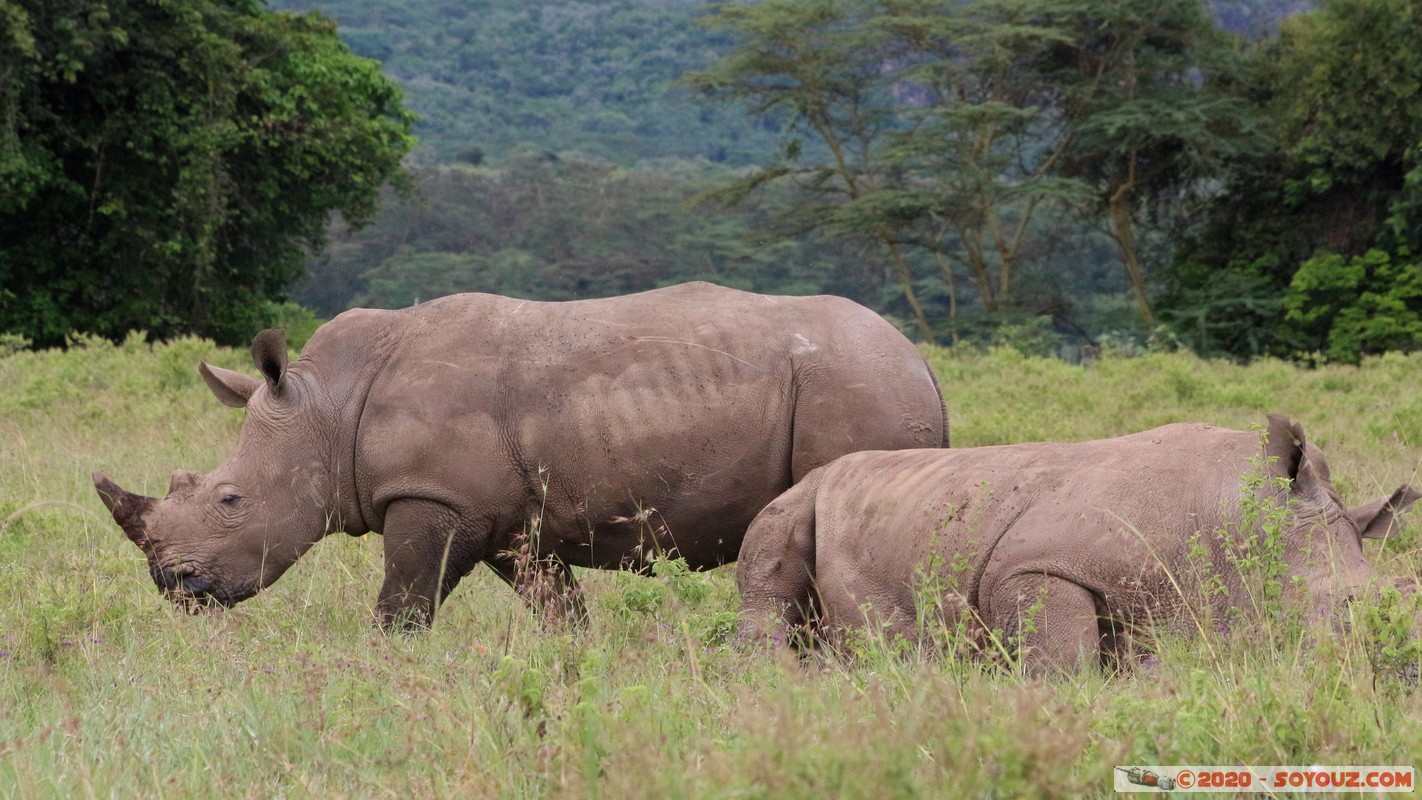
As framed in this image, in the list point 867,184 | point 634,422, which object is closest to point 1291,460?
point 634,422

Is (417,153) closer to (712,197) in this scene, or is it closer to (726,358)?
(712,197)

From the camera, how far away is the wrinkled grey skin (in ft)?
13.9

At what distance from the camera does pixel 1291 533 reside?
14.0 ft

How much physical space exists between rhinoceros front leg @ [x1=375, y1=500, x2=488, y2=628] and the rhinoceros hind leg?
7.39 feet

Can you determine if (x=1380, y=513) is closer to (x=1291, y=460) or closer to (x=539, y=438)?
(x=1291, y=460)

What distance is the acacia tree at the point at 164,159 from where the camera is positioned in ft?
67.7

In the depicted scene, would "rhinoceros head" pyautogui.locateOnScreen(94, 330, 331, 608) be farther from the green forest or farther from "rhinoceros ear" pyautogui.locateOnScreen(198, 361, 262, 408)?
the green forest

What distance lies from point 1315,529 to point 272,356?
3832 mm

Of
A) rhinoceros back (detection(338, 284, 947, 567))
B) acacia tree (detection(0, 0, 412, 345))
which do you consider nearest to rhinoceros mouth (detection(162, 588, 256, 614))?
rhinoceros back (detection(338, 284, 947, 567))

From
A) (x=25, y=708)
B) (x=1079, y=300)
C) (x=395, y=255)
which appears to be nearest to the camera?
(x=25, y=708)

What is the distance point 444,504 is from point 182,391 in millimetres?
8416

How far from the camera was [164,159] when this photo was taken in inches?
846

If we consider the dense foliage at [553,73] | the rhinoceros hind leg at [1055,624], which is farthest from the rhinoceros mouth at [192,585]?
the dense foliage at [553,73]

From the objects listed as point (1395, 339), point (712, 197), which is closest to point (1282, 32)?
point (1395, 339)
